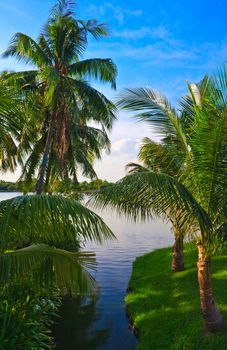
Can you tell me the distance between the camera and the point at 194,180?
8109mm

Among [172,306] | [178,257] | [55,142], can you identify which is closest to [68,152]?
[55,142]

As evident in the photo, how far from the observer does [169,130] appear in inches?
338

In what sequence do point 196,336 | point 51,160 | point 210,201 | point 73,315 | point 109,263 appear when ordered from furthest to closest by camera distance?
point 109,263, point 51,160, point 73,315, point 196,336, point 210,201

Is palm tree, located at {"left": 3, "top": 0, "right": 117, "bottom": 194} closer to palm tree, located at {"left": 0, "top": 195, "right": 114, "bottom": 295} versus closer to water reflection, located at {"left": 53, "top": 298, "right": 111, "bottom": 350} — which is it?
water reflection, located at {"left": 53, "top": 298, "right": 111, "bottom": 350}

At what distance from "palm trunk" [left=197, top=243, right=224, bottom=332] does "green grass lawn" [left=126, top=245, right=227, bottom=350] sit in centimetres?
27

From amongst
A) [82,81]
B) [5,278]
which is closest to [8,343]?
[5,278]

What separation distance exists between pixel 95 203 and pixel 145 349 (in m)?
5.20

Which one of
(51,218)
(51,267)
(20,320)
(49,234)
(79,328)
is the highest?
(51,218)

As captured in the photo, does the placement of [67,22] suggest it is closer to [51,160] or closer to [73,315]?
[51,160]

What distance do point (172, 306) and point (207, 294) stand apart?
3.62 m

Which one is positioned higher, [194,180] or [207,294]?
[194,180]

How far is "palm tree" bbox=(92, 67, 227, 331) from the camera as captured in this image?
23.1 ft

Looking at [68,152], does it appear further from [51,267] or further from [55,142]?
[51,267]

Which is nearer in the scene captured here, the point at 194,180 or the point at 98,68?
the point at 194,180
